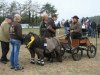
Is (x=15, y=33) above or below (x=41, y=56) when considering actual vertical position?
above

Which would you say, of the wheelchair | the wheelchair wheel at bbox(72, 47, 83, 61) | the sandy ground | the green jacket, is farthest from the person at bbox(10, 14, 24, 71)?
the wheelchair wheel at bbox(72, 47, 83, 61)

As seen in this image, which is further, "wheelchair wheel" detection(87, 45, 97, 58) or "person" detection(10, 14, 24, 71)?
"wheelchair wheel" detection(87, 45, 97, 58)

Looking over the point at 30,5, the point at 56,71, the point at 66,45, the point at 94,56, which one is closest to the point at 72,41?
the point at 66,45

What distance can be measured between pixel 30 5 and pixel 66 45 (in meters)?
50.5

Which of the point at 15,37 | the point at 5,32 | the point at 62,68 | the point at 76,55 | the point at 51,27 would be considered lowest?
the point at 62,68

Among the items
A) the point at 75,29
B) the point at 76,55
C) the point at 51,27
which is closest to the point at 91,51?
the point at 76,55

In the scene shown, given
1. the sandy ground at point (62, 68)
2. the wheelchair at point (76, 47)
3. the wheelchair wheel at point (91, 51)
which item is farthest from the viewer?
the wheelchair wheel at point (91, 51)

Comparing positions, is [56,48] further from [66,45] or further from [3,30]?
[3,30]

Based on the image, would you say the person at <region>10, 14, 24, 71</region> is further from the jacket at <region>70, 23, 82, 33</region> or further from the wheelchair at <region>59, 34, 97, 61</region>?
the jacket at <region>70, 23, 82, 33</region>

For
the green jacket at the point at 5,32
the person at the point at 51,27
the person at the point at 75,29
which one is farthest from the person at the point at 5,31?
the person at the point at 75,29

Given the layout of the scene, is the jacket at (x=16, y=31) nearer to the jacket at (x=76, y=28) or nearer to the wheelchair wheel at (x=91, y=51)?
the jacket at (x=76, y=28)

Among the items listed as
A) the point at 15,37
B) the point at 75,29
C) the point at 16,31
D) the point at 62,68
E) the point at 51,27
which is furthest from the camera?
the point at 75,29

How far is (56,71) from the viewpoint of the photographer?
32.5 feet

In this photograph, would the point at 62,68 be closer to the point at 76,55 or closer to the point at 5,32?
the point at 76,55
